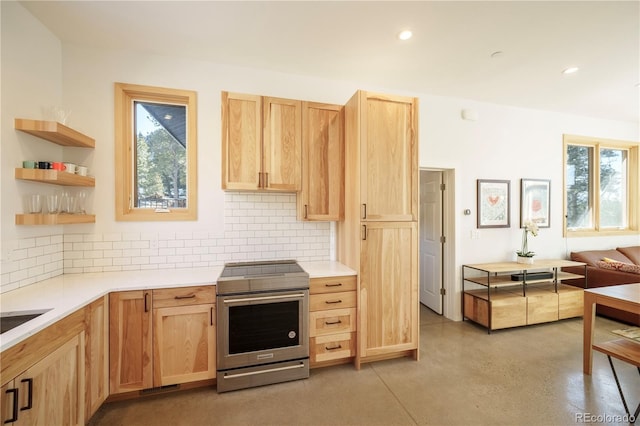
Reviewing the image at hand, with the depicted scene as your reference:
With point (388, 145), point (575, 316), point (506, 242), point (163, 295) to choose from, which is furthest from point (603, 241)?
point (163, 295)

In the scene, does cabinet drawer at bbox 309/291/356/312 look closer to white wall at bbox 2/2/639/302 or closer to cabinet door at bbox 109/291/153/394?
white wall at bbox 2/2/639/302

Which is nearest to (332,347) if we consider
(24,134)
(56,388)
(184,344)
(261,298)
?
(261,298)

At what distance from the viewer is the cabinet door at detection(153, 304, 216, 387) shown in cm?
211

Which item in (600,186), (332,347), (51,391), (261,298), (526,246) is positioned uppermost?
(600,186)

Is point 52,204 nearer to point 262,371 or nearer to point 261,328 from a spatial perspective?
point 261,328

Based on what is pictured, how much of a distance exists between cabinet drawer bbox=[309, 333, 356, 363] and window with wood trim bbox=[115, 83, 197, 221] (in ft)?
5.60

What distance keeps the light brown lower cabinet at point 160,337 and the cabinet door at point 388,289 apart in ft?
4.42

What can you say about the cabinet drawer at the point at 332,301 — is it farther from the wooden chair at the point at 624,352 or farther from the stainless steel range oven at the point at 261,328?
the wooden chair at the point at 624,352

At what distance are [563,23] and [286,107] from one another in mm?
2380

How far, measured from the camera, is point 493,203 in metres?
3.85

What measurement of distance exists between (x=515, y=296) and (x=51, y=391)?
173 inches

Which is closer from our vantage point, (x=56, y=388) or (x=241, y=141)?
(x=56, y=388)

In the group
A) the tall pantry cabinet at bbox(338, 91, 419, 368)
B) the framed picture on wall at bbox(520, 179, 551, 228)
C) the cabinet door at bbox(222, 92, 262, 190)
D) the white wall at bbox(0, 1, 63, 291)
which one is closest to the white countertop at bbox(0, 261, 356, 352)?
the white wall at bbox(0, 1, 63, 291)

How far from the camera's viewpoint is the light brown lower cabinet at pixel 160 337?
80.4 inches
